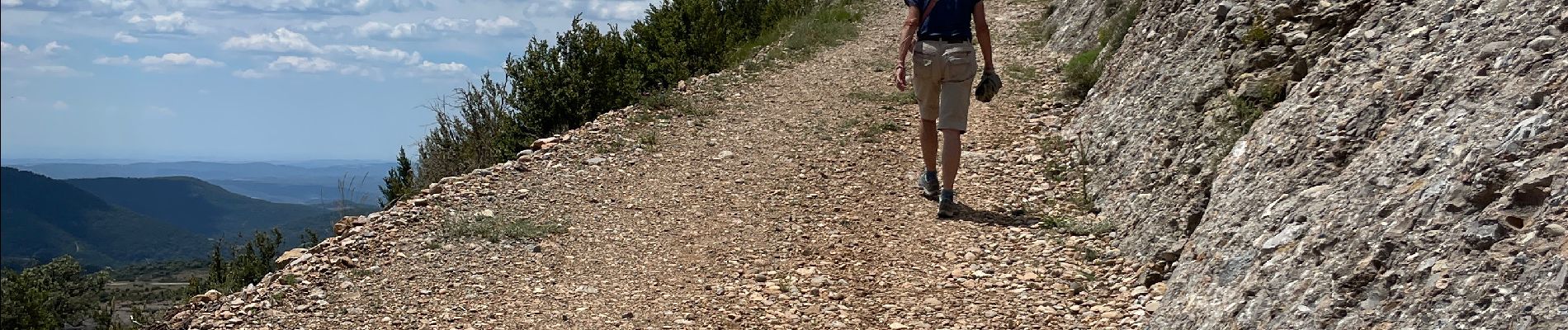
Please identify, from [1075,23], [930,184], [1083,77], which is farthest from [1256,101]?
[1075,23]

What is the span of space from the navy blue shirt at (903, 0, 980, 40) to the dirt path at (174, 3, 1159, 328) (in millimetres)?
1198

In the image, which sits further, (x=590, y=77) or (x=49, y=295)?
(x=49, y=295)

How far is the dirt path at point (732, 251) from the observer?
5.59m

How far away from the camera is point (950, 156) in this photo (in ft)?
23.1

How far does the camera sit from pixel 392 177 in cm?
Result: 1077

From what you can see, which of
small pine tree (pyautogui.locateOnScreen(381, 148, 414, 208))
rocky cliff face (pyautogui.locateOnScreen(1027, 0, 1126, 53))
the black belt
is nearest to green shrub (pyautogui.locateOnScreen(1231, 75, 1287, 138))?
the black belt

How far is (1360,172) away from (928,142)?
11.2 feet

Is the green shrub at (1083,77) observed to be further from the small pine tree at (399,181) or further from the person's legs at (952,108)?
the small pine tree at (399,181)

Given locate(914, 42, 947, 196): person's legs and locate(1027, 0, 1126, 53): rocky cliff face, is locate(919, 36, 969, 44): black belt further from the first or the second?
locate(1027, 0, 1126, 53): rocky cliff face

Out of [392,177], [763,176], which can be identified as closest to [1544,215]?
[763,176]

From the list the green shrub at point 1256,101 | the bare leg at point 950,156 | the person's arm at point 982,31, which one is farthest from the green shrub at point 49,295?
the green shrub at point 1256,101

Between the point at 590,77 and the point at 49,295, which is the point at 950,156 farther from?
the point at 49,295

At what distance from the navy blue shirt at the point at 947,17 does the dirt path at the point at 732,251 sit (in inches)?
47.2

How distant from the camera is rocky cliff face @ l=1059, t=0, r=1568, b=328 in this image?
10.6ft
